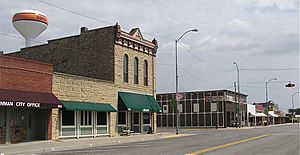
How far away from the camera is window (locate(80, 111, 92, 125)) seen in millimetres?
32806

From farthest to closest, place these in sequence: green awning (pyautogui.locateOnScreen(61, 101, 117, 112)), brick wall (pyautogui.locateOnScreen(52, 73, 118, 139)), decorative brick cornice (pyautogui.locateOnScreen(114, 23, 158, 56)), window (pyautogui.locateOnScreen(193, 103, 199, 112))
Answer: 1. window (pyautogui.locateOnScreen(193, 103, 199, 112))
2. decorative brick cornice (pyautogui.locateOnScreen(114, 23, 158, 56))
3. green awning (pyautogui.locateOnScreen(61, 101, 117, 112))
4. brick wall (pyautogui.locateOnScreen(52, 73, 118, 139))

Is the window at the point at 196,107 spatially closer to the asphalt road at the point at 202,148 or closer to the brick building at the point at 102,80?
the brick building at the point at 102,80

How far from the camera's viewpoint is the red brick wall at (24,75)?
83.9 feet

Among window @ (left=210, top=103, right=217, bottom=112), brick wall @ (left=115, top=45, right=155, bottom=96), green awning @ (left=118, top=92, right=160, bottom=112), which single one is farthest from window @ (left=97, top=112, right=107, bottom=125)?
window @ (left=210, top=103, right=217, bottom=112)

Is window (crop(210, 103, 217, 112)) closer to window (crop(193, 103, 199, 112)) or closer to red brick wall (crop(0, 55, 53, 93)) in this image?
window (crop(193, 103, 199, 112))

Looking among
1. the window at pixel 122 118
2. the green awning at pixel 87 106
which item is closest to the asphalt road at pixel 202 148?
the green awning at pixel 87 106

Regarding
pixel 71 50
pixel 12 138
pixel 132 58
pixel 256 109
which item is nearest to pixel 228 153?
pixel 12 138

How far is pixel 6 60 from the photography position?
25.7 metres

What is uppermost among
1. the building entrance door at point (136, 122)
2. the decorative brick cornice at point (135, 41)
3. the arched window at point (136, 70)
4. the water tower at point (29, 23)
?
the water tower at point (29, 23)

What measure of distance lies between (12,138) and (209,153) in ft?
45.5

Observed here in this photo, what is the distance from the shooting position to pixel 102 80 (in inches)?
1398

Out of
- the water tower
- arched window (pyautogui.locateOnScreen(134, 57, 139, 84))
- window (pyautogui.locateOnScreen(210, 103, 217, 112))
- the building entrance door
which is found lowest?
the building entrance door

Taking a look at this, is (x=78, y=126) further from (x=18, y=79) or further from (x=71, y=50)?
(x=71, y=50)

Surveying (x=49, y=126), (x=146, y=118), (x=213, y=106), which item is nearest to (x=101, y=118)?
(x=49, y=126)
